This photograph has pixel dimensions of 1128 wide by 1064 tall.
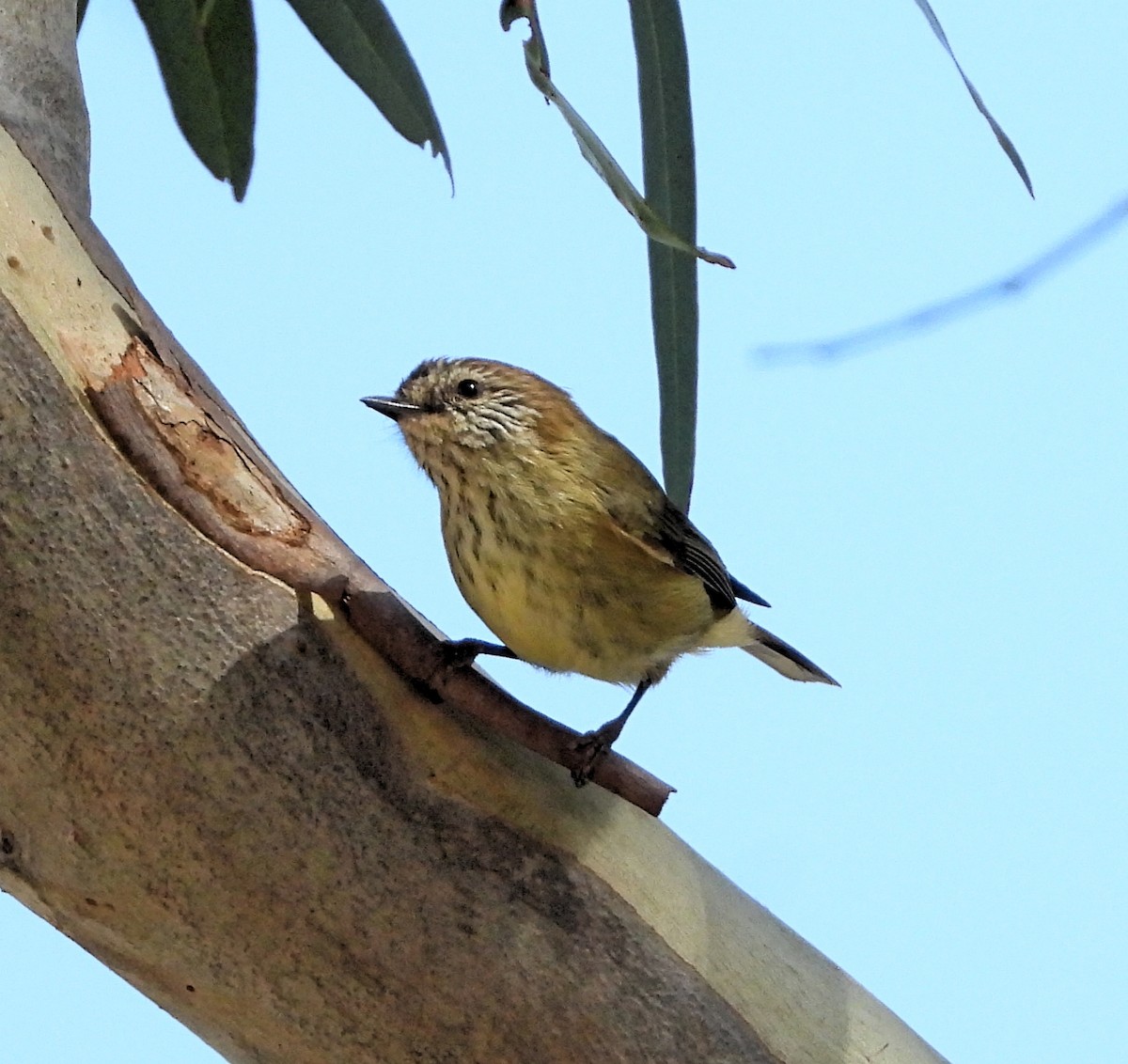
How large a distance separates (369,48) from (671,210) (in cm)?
70

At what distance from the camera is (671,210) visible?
230 centimetres

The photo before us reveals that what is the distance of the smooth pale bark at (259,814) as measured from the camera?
1.52 metres

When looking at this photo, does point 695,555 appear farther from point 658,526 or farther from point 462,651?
point 462,651

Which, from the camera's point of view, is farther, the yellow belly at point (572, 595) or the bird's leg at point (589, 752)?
the yellow belly at point (572, 595)

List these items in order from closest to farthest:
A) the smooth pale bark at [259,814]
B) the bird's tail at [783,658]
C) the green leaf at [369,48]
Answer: the smooth pale bark at [259,814]
the green leaf at [369,48]
the bird's tail at [783,658]

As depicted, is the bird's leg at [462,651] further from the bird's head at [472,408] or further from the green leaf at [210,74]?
the green leaf at [210,74]

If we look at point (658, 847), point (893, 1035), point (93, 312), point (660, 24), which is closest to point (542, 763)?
point (658, 847)

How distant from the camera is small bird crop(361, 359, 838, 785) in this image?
214 centimetres

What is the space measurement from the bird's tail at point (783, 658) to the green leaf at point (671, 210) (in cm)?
70

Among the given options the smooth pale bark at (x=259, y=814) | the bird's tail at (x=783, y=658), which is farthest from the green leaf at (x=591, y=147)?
the bird's tail at (x=783, y=658)

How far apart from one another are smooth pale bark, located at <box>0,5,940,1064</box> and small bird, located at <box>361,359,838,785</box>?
1.05 feet

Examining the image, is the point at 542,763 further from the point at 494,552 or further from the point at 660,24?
the point at 660,24

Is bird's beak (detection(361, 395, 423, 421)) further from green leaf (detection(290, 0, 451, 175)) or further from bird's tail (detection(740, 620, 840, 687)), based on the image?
bird's tail (detection(740, 620, 840, 687))

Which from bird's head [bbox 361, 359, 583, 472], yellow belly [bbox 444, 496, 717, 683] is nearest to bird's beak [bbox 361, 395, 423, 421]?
bird's head [bbox 361, 359, 583, 472]
